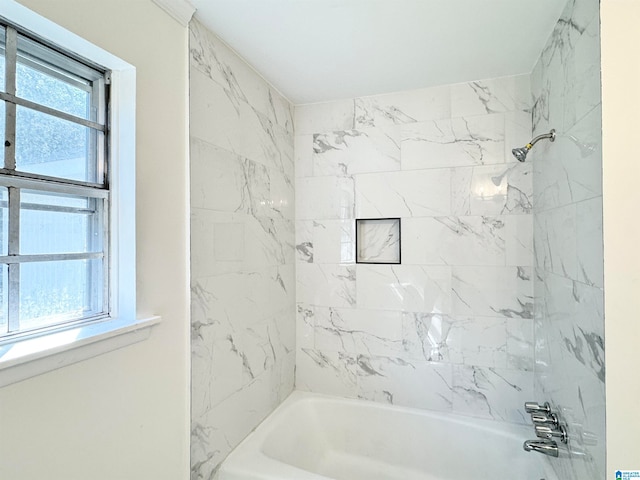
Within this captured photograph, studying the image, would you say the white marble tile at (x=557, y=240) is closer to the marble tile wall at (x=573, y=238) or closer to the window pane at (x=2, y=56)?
the marble tile wall at (x=573, y=238)

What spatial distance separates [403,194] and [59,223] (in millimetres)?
1752

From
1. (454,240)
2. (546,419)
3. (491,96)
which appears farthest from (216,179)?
(546,419)

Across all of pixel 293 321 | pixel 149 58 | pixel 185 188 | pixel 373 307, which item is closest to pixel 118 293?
pixel 185 188

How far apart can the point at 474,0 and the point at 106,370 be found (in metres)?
1.90

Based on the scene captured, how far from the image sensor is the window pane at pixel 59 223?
95cm

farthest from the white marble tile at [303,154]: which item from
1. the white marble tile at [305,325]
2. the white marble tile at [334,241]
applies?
the white marble tile at [305,325]

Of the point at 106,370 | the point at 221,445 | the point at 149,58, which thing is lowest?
the point at 221,445

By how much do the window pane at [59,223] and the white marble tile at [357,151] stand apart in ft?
4.78

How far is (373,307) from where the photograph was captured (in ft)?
7.14

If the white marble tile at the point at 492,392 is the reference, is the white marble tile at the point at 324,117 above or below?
above

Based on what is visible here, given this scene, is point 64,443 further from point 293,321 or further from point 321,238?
point 321,238

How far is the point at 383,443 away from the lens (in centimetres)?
208

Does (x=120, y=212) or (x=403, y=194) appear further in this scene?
(x=403, y=194)

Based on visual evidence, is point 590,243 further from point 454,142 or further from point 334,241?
point 334,241
